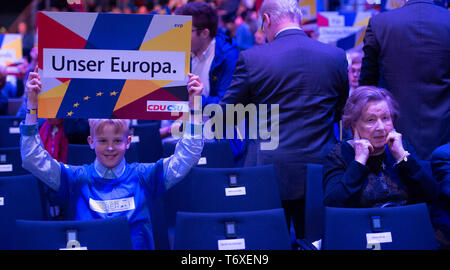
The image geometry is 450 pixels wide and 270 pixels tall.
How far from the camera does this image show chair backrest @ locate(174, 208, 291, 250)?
2.36m

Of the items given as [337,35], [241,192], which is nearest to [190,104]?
[241,192]

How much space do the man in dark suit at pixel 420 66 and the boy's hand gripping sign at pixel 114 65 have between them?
4.29 ft

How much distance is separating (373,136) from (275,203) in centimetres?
66

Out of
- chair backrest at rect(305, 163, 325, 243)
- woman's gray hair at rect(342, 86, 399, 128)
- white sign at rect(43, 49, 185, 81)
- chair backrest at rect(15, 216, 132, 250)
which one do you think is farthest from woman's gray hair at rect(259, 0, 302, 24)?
chair backrest at rect(15, 216, 132, 250)

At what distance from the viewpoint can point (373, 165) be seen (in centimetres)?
277

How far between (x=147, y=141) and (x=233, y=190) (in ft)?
6.47

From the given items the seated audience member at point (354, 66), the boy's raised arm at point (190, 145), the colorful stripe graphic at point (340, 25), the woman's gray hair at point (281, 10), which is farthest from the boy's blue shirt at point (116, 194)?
the colorful stripe graphic at point (340, 25)

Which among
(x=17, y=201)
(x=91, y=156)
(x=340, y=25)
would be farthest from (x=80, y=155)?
(x=340, y=25)

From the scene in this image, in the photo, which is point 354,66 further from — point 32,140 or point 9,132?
point 32,140

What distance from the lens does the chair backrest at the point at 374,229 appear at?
2395 millimetres

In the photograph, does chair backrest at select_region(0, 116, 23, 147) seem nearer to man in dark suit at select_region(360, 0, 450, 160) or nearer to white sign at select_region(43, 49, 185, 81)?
white sign at select_region(43, 49, 185, 81)

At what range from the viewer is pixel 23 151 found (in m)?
2.63

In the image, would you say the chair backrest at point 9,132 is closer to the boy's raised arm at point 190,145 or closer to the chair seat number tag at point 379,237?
the boy's raised arm at point 190,145
